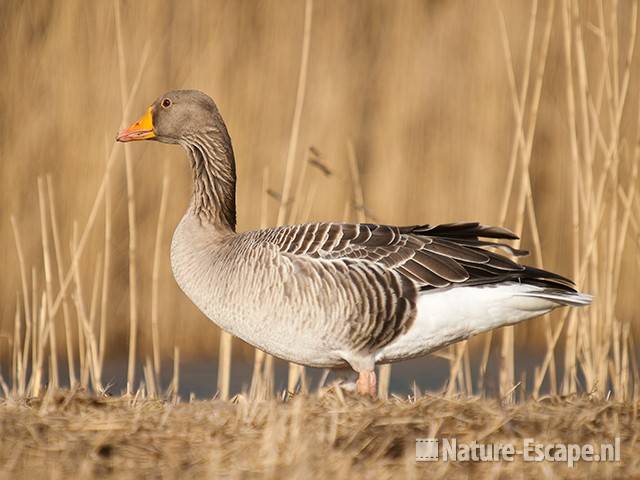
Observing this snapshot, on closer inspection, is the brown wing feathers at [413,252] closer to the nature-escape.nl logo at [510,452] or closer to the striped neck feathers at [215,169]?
the striped neck feathers at [215,169]

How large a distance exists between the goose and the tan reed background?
1.91 meters

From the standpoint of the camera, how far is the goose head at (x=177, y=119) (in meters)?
5.87

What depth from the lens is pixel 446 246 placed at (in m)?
5.43

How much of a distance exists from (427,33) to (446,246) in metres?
3.20

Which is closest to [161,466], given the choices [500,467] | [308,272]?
[500,467]

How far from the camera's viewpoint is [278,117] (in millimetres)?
7801

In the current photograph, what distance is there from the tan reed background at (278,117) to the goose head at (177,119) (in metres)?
1.30

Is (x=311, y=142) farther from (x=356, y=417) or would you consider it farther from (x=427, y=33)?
(x=356, y=417)

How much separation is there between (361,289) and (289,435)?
5.87 feet

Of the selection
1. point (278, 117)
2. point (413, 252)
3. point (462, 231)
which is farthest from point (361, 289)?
point (278, 117)

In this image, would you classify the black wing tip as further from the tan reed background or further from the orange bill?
the tan reed background

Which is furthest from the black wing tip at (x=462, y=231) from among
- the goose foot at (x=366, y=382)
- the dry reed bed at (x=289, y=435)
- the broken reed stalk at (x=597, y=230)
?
the dry reed bed at (x=289, y=435)

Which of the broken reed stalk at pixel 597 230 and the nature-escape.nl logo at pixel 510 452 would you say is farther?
the broken reed stalk at pixel 597 230

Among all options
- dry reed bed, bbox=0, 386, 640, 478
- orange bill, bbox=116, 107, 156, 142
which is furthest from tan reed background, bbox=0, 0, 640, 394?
dry reed bed, bbox=0, 386, 640, 478
